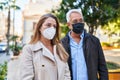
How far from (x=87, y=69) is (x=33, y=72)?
682 mm

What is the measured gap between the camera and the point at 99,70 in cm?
290

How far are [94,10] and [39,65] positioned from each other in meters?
7.73

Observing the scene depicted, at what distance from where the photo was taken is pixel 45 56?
225 centimetres

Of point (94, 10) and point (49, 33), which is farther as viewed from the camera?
point (94, 10)

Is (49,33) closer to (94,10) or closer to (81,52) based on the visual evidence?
(81,52)

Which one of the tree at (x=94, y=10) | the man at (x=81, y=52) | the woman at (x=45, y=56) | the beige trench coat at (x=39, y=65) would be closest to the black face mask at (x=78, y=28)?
the man at (x=81, y=52)

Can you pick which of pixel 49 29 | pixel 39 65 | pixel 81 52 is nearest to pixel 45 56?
pixel 39 65

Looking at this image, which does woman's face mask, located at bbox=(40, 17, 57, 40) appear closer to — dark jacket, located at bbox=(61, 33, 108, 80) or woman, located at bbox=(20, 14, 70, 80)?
woman, located at bbox=(20, 14, 70, 80)

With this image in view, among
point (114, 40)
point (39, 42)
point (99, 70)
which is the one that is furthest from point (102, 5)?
point (114, 40)

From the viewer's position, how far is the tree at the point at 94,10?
954cm

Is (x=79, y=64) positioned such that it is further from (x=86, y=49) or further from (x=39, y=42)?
(x=39, y=42)

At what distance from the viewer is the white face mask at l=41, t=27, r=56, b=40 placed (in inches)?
89.6

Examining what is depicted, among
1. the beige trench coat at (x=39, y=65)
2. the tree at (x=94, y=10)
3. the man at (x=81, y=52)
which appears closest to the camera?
the beige trench coat at (x=39, y=65)

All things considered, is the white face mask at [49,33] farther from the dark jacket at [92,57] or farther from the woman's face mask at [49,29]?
the dark jacket at [92,57]
